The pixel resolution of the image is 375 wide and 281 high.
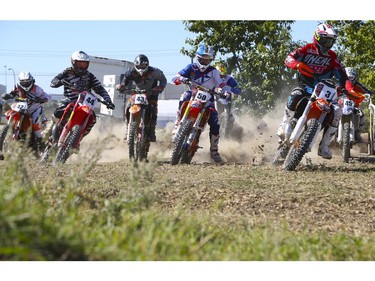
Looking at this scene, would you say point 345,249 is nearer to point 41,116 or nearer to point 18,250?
point 18,250

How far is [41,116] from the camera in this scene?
1520 cm

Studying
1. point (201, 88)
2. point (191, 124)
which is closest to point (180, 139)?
point (191, 124)

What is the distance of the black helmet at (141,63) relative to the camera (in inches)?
558

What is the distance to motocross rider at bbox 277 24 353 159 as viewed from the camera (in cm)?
1147

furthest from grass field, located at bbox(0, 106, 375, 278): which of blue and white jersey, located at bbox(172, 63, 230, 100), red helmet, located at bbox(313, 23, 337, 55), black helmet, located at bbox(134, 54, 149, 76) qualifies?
black helmet, located at bbox(134, 54, 149, 76)

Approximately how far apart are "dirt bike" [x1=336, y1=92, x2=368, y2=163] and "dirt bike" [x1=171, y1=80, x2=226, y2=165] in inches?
120

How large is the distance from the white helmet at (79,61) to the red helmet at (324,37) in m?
4.11

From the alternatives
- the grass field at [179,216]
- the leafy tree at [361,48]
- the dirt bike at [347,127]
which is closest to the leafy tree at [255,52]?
the leafy tree at [361,48]

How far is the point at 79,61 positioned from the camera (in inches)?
514

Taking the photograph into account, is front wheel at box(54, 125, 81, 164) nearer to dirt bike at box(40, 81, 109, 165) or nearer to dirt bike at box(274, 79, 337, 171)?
dirt bike at box(40, 81, 109, 165)

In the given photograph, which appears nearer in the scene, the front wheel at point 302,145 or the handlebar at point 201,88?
the front wheel at point 302,145

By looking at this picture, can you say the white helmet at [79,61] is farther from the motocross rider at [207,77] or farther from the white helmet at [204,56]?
the white helmet at [204,56]

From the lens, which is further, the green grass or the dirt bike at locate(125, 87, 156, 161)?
Result: the dirt bike at locate(125, 87, 156, 161)

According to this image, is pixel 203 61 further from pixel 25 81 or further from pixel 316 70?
pixel 25 81
